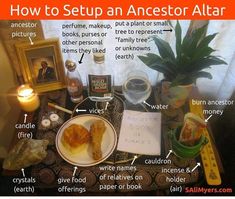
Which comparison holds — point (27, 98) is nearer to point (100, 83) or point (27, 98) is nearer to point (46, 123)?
point (46, 123)

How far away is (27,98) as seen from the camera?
2.24ft

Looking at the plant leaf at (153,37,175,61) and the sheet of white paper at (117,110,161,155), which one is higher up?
the plant leaf at (153,37,175,61)

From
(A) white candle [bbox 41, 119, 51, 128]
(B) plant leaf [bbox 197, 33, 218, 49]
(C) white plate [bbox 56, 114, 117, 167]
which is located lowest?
(C) white plate [bbox 56, 114, 117, 167]

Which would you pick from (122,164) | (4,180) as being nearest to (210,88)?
(122,164)

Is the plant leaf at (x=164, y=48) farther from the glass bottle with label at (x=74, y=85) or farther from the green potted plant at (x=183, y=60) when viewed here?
the glass bottle with label at (x=74, y=85)

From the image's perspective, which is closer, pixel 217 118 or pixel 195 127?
pixel 195 127

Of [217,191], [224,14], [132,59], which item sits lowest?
[217,191]

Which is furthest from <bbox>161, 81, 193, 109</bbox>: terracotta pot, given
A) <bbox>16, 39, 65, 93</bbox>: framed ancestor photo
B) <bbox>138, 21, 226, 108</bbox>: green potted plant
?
<bbox>16, 39, 65, 93</bbox>: framed ancestor photo

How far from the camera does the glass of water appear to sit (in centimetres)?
68

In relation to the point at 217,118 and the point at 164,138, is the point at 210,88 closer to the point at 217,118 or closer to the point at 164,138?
the point at 217,118

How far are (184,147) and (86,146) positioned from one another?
0.21 m

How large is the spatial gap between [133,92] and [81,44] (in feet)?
0.54

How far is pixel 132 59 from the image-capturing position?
0.71 m

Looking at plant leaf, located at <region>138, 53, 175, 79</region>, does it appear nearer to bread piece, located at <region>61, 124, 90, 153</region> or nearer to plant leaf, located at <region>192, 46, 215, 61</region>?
plant leaf, located at <region>192, 46, 215, 61</region>
